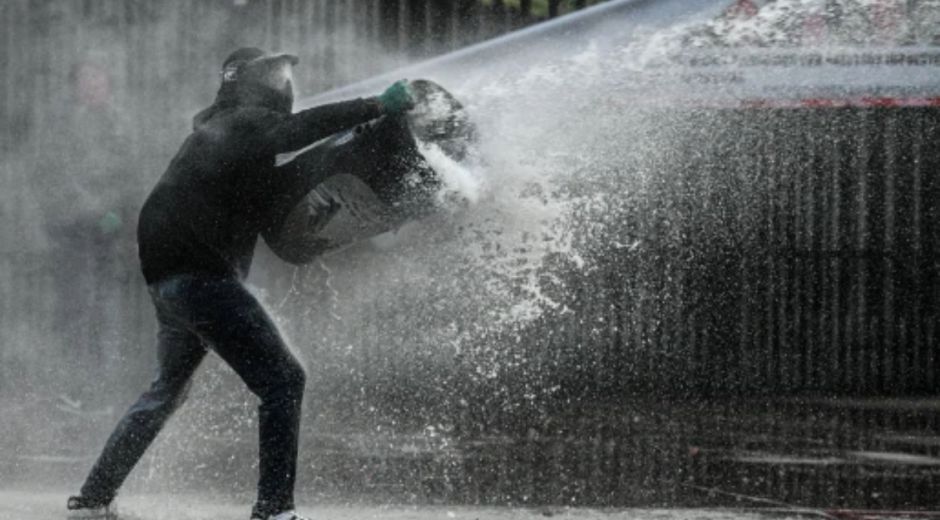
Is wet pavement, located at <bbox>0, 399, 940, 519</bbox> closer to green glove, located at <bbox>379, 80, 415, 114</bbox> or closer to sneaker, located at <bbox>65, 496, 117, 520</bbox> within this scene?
sneaker, located at <bbox>65, 496, 117, 520</bbox>

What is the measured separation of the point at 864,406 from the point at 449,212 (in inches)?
174

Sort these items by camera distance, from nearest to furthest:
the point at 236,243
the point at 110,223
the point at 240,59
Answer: the point at 236,243 → the point at 240,59 → the point at 110,223

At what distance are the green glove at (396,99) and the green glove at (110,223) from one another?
4756mm

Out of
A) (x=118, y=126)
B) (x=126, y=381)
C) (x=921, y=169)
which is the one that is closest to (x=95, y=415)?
(x=126, y=381)

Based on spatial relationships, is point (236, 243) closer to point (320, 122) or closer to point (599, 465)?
point (320, 122)

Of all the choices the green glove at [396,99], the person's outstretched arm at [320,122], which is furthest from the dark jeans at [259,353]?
the green glove at [396,99]

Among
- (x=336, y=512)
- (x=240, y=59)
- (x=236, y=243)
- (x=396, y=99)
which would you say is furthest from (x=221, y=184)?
(x=336, y=512)

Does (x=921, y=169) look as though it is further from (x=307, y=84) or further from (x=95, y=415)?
(x=95, y=415)

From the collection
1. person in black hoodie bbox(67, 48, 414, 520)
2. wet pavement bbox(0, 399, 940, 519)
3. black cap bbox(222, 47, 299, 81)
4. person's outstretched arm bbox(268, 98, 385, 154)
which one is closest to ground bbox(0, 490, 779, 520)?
wet pavement bbox(0, 399, 940, 519)

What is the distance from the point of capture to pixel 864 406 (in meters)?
8.96

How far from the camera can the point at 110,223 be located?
345 inches

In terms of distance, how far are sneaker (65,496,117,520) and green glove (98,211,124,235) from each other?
4.40 meters

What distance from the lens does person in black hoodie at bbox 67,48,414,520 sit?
4.32m

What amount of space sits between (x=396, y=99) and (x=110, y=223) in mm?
4814
